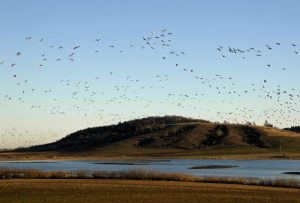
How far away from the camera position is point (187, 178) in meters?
71.5

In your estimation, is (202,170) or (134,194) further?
(202,170)

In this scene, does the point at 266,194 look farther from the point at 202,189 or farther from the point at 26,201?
the point at 26,201

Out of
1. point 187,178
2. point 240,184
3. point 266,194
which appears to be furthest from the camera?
point 187,178

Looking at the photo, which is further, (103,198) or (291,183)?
(291,183)

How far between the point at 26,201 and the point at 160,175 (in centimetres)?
3070

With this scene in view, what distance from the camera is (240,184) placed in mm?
65812

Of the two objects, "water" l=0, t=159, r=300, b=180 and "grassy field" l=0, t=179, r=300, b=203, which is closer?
"grassy field" l=0, t=179, r=300, b=203

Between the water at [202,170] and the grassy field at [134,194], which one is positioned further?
the water at [202,170]

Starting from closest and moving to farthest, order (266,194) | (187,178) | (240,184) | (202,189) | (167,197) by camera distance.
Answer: (167,197)
(266,194)
(202,189)
(240,184)
(187,178)

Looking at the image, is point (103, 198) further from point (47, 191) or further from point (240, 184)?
point (240, 184)

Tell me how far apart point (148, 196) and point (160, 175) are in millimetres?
24383

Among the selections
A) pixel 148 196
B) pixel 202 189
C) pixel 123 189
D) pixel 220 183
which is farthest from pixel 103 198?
pixel 220 183

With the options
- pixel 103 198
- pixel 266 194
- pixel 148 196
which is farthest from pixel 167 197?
pixel 266 194

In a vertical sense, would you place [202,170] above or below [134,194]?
above
